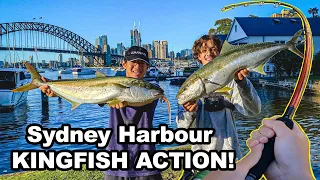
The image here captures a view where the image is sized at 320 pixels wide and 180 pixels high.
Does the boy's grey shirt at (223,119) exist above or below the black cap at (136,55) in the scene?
below

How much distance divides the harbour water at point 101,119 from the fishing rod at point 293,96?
4.11 meters

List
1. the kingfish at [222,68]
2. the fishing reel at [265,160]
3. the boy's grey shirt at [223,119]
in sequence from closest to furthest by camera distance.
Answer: the fishing reel at [265,160]
the kingfish at [222,68]
the boy's grey shirt at [223,119]

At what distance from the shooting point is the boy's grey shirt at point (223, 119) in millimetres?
2070

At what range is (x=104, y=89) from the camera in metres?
2.02

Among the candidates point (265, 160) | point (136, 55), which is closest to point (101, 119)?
point (136, 55)

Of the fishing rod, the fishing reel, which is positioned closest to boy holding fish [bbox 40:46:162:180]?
the fishing rod

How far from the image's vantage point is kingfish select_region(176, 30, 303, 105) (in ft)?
5.78

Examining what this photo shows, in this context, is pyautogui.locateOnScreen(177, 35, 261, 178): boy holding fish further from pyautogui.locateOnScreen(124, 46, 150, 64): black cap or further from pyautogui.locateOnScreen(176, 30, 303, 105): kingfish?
pyautogui.locateOnScreen(124, 46, 150, 64): black cap

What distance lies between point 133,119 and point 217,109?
59cm

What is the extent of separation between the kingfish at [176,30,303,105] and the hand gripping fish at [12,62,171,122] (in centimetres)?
23

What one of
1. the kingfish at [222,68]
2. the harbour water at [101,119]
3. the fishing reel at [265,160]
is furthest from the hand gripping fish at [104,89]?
the harbour water at [101,119]

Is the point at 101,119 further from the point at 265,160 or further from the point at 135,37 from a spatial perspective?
the point at 265,160

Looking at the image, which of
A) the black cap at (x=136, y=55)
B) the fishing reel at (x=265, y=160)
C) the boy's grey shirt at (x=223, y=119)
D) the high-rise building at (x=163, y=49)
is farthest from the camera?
the high-rise building at (x=163, y=49)

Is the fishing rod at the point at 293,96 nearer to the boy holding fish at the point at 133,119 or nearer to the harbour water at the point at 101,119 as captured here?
the boy holding fish at the point at 133,119
